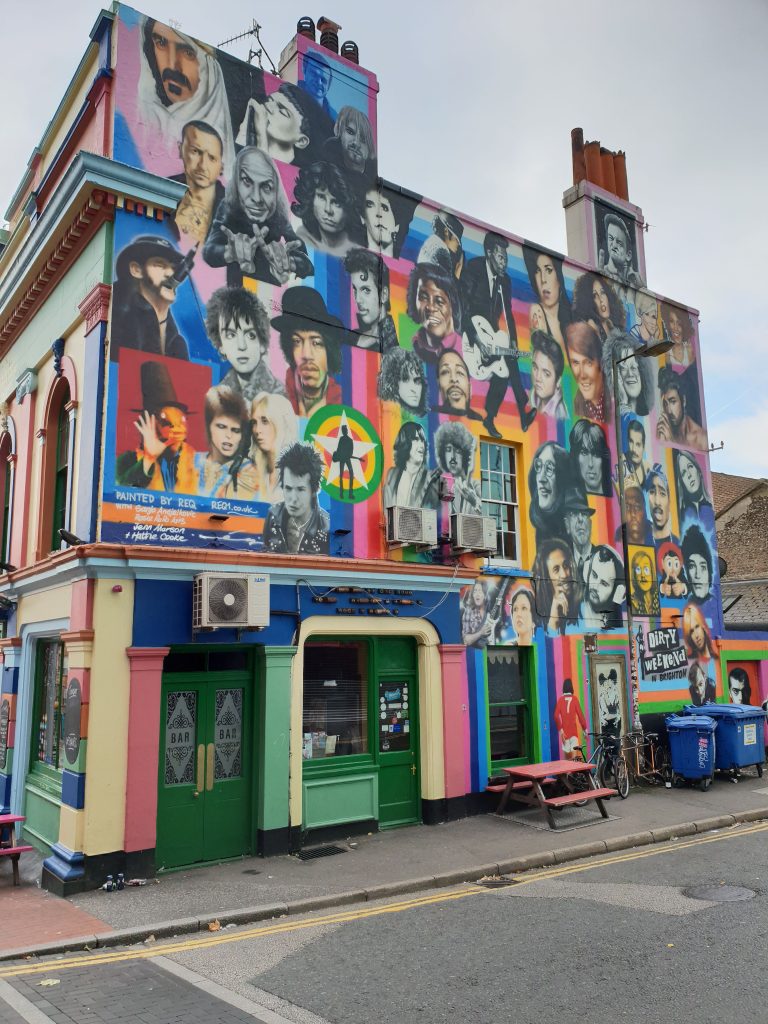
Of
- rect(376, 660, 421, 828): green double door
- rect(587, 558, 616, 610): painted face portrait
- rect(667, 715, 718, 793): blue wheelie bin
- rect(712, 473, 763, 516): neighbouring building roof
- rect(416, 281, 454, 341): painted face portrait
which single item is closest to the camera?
rect(376, 660, 421, 828): green double door

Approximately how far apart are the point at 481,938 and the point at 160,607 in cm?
529

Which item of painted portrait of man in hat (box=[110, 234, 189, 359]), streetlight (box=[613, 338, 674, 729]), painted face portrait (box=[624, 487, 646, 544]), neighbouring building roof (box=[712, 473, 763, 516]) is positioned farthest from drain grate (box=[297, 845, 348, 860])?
neighbouring building roof (box=[712, 473, 763, 516])

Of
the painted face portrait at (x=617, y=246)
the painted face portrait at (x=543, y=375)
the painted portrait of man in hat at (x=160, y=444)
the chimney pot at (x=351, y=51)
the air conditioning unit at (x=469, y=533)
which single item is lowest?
the air conditioning unit at (x=469, y=533)

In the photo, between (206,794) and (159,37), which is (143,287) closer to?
(159,37)

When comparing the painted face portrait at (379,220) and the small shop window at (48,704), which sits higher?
the painted face portrait at (379,220)

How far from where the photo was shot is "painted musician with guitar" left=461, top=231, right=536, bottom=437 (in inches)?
573

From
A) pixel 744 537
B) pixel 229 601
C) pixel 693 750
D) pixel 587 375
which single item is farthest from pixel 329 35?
pixel 744 537

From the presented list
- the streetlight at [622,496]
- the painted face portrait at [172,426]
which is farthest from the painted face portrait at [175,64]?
the streetlight at [622,496]

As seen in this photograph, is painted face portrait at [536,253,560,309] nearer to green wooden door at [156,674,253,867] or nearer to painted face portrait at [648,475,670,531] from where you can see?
painted face portrait at [648,475,670,531]

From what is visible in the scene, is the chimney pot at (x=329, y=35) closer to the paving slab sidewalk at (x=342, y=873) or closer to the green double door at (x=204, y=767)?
the green double door at (x=204, y=767)

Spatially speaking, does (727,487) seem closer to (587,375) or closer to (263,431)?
(587,375)

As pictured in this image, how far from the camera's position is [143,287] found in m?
10.8

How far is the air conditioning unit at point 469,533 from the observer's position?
516 inches

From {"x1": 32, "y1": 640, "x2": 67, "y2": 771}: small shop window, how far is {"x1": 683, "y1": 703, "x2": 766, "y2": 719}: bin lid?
1168 cm
